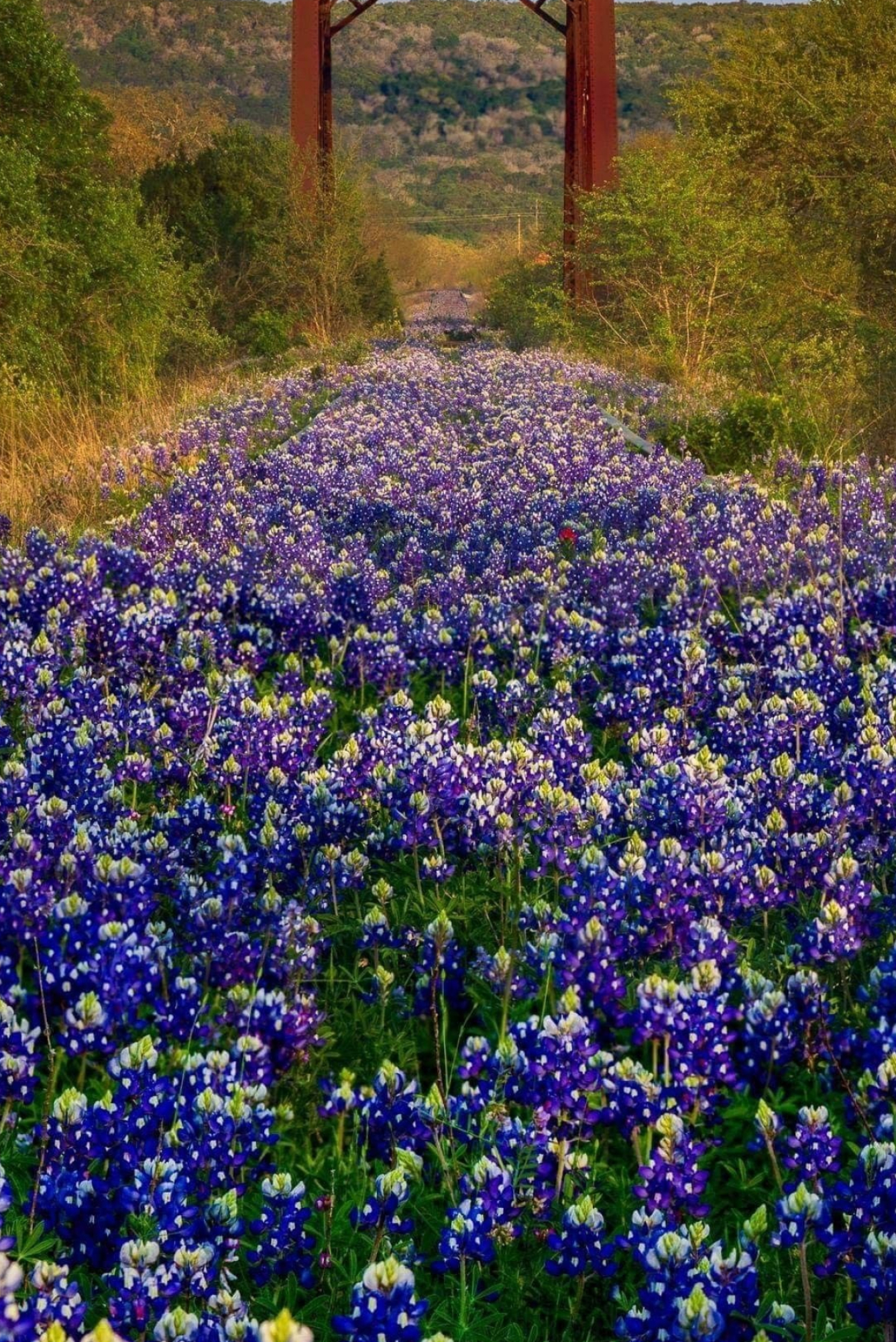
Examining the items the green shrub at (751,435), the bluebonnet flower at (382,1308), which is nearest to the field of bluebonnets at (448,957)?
the bluebonnet flower at (382,1308)

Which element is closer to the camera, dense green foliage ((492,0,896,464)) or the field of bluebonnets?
the field of bluebonnets

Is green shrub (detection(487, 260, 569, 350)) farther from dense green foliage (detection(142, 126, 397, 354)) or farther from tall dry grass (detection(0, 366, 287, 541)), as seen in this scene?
tall dry grass (detection(0, 366, 287, 541))

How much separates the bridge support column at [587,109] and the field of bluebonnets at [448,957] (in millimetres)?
27295

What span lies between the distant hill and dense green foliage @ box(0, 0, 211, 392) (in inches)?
4947

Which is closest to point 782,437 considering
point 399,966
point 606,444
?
point 606,444

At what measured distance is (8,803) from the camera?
4070 mm

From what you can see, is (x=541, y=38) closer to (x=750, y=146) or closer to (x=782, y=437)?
(x=750, y=146)

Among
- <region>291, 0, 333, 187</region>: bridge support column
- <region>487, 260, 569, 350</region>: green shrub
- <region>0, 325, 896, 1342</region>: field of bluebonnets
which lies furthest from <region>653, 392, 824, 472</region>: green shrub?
<region>291, 0, 333, 187</region>: bridge support column

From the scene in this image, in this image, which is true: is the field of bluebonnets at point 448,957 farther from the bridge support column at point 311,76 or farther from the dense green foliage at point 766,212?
the bridge support column at point 311,76

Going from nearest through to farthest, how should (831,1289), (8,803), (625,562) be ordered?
(831,1289) < (8,803) < (625,562)

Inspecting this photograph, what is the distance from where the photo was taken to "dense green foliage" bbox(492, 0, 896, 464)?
23.4m

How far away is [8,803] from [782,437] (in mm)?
10316

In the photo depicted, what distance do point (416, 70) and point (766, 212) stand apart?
496 feet

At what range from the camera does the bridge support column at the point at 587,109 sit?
1323 inches
